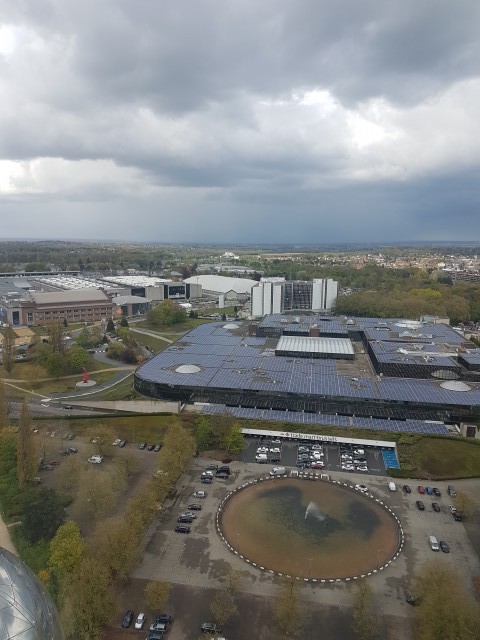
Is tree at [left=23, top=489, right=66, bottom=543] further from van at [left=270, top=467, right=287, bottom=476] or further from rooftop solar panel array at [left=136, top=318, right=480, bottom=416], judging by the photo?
rooftop solar panel array at [left=136, top=318, right=480, bottom=416]

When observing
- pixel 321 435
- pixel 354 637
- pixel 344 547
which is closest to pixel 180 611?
pixel 354 637

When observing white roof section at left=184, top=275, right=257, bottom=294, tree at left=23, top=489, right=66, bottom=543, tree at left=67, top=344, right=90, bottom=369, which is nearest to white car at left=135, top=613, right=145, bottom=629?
tree at left=23, top=489, right=66, bottom=543

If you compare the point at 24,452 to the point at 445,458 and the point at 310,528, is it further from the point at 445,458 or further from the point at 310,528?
the point at 445,458

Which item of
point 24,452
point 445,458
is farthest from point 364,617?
point 24,452

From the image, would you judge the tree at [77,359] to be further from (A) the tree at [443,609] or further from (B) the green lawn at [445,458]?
(A) the tree at [443,609]

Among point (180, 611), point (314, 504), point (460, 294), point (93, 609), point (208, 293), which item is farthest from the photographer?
point (208, 293)

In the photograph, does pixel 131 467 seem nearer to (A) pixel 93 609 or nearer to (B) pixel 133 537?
(B) pixel 133 537

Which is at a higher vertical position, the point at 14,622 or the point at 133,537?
the point at 14,622
